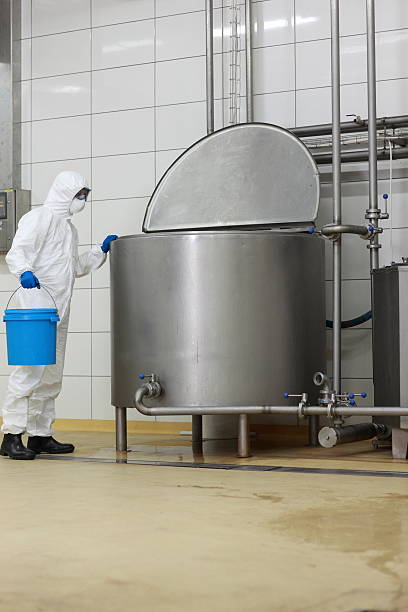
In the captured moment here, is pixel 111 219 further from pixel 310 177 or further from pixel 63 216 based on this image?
pixel 310 177

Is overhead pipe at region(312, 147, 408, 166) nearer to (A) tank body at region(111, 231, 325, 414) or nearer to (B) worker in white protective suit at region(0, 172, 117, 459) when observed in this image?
(A) tank body at region(111, 231, 325, 414)

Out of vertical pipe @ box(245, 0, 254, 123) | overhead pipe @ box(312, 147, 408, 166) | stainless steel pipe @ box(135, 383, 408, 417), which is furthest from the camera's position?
vertical pipe @ box(245, 0, 254, 123)

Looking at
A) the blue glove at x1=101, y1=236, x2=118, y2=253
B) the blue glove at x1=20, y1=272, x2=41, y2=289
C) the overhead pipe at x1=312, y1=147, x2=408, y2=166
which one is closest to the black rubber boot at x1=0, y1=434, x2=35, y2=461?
the blue glove at x1=20, y1=272, x2=41, y2=289

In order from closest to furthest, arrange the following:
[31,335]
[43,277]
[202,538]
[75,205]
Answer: [202,538] < [31,335] < [43,277] < [75,205]

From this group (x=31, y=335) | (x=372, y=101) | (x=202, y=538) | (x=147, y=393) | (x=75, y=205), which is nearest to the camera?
(x=202, y=538)

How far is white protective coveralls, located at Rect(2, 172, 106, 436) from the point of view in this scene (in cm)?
407

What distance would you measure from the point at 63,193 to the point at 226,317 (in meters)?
1.05

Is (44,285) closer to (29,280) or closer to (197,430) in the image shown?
(29,280)

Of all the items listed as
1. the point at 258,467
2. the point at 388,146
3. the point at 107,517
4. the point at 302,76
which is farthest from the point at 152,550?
the point at 302,76

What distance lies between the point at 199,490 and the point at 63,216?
1768 mm

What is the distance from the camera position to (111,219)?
5.41m

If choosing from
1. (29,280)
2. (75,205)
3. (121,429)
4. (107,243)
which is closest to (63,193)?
(75,205)

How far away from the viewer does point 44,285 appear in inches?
166

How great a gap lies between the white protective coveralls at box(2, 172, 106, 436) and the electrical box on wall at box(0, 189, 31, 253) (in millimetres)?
1214
